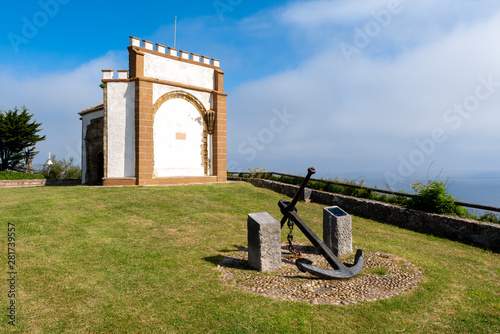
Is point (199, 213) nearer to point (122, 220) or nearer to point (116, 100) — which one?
point (122, 220)

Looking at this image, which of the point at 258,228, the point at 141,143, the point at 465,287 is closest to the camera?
the point at 465,287

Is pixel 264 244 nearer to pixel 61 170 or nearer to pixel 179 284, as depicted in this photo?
pixel 179 284

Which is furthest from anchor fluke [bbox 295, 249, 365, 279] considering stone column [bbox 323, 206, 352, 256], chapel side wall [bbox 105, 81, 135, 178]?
chapel side wall [bbox 105, 81, 135, 178]

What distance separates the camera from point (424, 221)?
9.01 m

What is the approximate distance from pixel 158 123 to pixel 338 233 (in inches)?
531

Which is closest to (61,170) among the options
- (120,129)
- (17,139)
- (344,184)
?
(17,139)

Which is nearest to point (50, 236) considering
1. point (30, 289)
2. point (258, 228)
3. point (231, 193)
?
point (30, 289)

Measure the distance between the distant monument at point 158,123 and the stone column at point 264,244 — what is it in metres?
12.2

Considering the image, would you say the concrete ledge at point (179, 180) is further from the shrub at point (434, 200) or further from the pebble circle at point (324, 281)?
the shrub at point (434, 200)

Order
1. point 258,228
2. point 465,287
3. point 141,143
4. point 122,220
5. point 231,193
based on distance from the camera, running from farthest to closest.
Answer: point 141,143
point 231,193
point 122,220
point 258,228
point 465,287

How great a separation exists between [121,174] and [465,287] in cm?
1578

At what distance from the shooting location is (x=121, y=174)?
52.0 ft

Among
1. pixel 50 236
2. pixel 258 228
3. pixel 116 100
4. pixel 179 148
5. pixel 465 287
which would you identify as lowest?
pixel 465 287

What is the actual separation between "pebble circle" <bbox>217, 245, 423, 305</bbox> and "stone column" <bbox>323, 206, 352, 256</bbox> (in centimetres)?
49
